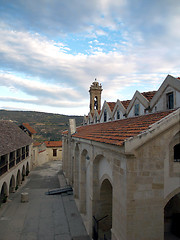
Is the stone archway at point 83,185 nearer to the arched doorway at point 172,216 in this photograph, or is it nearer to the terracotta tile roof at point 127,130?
the terracotta tile roof at point 127,130

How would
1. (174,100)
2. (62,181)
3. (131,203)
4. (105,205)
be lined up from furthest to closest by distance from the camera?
1. (62,181)
2. (105,205)
3. (174,100)
4. (131,203)

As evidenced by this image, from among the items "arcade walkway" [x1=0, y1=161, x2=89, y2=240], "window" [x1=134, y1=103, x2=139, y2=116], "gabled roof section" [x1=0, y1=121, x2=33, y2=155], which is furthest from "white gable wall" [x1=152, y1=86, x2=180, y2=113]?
"gabled roof section" [x1=0, y1=121, x2=33, y2=155]

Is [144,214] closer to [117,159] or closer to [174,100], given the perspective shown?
[117,159]

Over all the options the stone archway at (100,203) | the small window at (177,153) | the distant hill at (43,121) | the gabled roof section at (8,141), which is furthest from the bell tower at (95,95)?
the distant hill at (43,121)

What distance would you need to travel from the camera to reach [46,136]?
81.0 metres

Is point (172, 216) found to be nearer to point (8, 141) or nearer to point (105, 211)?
point (105, 211)

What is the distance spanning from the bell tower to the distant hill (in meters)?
54.5

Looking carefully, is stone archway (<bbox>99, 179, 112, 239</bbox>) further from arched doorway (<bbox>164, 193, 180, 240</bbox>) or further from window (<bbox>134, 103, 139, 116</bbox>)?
window (<bbox>134, 103, 139, 116</bbox>)

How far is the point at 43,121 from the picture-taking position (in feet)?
324

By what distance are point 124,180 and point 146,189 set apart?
78 cm

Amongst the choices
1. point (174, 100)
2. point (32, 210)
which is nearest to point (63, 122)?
point (32, 210)

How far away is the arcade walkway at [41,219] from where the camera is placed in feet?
37.5

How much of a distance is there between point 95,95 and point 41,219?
55.4 ft

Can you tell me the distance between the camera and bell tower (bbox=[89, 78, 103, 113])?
985 inches
